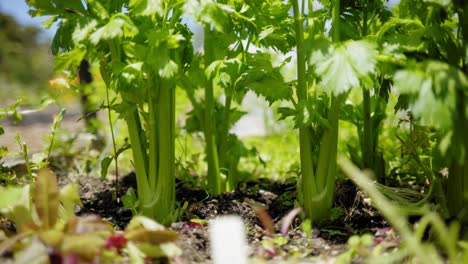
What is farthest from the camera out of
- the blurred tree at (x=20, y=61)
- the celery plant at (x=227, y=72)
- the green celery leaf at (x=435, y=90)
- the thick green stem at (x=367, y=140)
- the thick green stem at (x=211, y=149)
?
the blurred tree at (x=20, y=61)

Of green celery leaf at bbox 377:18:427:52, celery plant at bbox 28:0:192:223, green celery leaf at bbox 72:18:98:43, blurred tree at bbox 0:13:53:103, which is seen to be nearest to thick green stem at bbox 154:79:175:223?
celery plant at bbox 28:0:192:223

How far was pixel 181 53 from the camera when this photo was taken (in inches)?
58.0

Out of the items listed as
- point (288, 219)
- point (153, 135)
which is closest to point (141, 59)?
point (153, 135)

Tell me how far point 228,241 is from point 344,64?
1.83 ft

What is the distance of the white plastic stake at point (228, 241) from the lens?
44.4 inches

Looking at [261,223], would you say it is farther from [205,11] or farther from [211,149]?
[205,11]

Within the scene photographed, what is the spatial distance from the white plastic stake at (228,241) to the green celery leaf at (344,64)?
475 mm

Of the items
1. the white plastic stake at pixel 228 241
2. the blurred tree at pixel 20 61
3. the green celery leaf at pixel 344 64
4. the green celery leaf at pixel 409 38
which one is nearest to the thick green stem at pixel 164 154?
the white plastic stake at pixel 228 241

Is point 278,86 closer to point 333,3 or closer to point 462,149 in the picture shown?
point 333,3

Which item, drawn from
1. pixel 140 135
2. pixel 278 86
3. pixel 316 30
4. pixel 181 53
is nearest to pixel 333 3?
pixel 316 30

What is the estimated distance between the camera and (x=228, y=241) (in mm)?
1225

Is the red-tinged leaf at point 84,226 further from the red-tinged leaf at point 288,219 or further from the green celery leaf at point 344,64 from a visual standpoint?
the green celery leaf at point 344,64

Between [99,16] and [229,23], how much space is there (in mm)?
381

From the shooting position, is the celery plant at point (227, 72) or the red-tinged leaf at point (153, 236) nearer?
the red-tinged leaf at point (153, 236)
